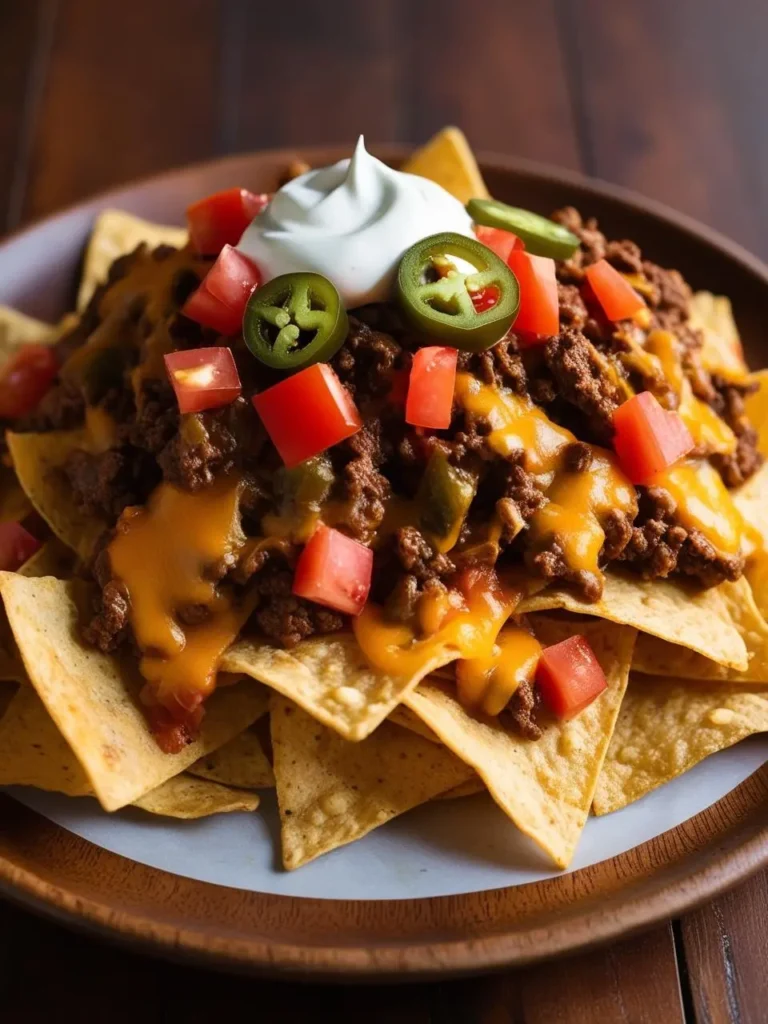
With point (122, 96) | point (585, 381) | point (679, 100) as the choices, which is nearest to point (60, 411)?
point (585, 381)

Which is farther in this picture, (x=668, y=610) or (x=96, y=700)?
(x=668, y=610)

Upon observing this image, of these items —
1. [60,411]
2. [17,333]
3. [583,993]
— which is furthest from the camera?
[17,333]

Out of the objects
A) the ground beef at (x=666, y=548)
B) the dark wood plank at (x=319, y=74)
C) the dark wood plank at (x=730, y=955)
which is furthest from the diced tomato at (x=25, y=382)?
the dark wood plank at (x=730, y=955)

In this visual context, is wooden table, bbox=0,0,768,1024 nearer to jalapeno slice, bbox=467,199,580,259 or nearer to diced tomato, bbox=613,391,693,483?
jalapeno slice, bbox=467,199,580,259

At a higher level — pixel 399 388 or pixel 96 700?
pixel 399 388

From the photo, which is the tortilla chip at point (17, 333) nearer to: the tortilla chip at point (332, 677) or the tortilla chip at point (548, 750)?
the tortilla chip at point (332, 677)

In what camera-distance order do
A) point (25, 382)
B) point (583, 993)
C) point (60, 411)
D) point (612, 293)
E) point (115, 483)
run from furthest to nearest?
1. point (25, 382)
2. point (60, 411)
3. point (612, 293)
4. point (115, 483)
5. point (583, 993)

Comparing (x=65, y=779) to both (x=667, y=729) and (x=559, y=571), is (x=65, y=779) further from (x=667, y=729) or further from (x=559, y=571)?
(x=667, y=729)

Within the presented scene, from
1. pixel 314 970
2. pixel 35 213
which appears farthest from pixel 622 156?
pixel 314 970
